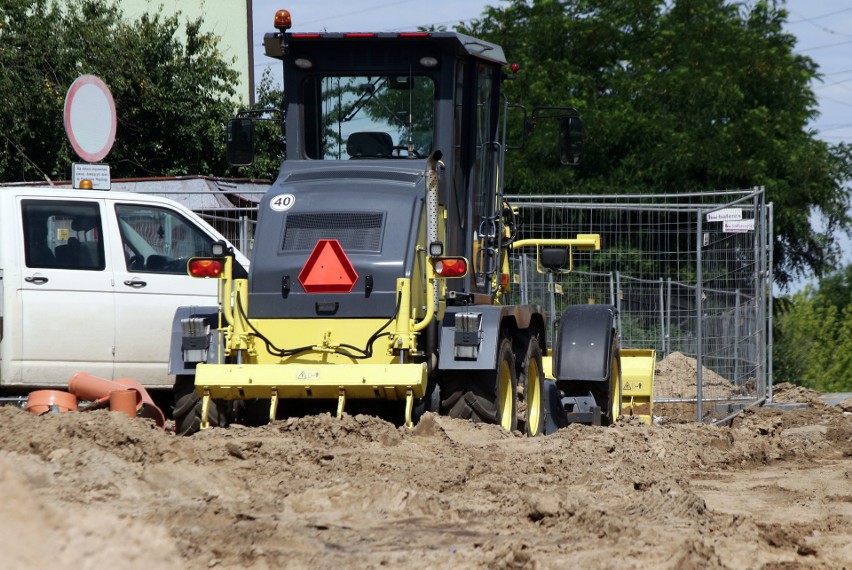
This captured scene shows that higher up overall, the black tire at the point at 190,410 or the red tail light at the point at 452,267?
the red tail light at the point at 452,267

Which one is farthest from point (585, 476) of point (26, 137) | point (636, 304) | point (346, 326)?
point (26, 137)

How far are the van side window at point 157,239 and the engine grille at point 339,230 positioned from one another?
1742 millimetres

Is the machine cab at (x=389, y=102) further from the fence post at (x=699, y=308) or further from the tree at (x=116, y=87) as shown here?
the tree at (x=116, y=87)

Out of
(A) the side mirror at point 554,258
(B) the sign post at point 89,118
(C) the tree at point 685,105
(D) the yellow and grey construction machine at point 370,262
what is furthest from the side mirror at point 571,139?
(C) the tree at point 685,105

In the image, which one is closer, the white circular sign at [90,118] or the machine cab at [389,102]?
the machine cab at [389,102]

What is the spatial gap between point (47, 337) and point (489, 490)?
4.14 metres

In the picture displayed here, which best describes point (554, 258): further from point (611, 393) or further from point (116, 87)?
point (116, 87)

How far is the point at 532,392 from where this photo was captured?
10.4 meters

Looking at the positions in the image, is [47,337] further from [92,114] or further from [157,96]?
[157,96]

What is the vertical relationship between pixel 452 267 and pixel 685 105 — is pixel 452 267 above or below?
below

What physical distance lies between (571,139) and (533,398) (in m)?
2.00

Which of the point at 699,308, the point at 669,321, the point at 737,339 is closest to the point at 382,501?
Answer: the point at 699,308

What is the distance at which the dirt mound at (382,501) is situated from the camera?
4.89 m

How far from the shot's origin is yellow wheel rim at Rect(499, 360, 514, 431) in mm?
9328
